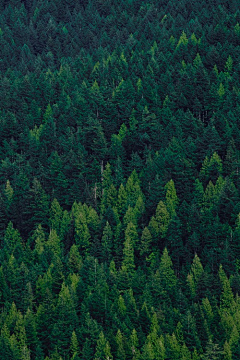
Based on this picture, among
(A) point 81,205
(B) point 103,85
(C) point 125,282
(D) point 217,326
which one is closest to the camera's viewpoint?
(D) point 217,326

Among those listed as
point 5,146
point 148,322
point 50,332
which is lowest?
point 5,146

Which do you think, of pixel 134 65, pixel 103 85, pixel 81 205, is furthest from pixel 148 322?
pixel 134 65

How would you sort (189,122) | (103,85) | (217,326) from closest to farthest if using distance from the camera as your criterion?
(217,326) → (189,122) → (103,85)

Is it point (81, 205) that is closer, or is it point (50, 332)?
point (50, 332)

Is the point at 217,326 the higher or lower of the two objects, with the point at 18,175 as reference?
higher

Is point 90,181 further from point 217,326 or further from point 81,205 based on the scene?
Result: point 217,326

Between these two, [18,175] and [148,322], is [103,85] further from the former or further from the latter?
[148,322]

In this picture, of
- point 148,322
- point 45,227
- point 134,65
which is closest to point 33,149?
point 45,227
